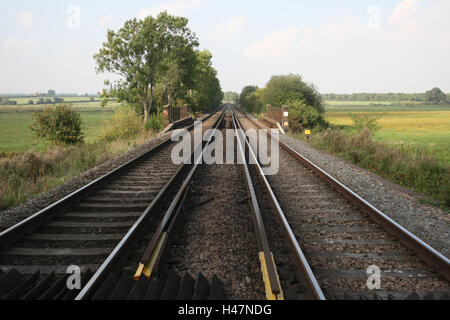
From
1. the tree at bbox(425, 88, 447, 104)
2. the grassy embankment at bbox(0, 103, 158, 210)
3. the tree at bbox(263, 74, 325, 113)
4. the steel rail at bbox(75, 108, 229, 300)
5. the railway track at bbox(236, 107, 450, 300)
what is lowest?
the railway track at bbox(236, 107, 450, 300)

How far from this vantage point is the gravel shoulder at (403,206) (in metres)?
4.41

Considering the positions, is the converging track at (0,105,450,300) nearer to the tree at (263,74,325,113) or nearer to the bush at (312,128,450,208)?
the bush at (312,128,450,208)

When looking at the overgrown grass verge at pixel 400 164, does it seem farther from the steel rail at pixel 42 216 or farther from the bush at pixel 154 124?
the bush at pixel 154 124

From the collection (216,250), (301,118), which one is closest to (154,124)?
(301,118)

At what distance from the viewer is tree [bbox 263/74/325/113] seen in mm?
27380

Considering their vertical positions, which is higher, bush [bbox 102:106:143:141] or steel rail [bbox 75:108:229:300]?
bush [bbox 102:106:143:141]

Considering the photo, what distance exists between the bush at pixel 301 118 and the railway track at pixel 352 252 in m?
15.5

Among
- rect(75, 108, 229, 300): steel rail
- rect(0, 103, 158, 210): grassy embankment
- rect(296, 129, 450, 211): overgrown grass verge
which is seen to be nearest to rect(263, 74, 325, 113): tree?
rect(296, 129, 450, 211): overgrown grass verge

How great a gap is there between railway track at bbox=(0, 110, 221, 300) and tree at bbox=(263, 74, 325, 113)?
22964 millimetres

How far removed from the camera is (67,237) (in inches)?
160

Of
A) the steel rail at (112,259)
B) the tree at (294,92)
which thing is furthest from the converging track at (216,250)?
the tree at (294,92)

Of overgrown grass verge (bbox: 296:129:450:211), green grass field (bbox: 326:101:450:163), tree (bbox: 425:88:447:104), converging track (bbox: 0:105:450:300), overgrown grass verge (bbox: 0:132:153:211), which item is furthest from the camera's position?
tree (bbox: 425:88:447:104)
